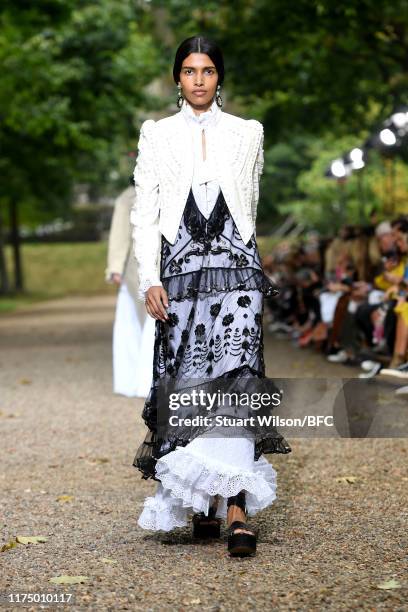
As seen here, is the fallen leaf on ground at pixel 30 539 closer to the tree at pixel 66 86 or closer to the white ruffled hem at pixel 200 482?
the white ruffled hem at pixel 200 482

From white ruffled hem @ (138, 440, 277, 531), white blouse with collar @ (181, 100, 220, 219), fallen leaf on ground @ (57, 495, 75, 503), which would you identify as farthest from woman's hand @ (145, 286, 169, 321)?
fallen leaf on ground @ (57, 495, 75, 503)

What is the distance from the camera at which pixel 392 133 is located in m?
16.6

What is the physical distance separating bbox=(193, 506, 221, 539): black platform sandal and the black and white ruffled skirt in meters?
0.04

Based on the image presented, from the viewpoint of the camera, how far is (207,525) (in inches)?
226

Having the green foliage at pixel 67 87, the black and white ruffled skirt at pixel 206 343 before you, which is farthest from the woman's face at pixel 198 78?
the green foliage at pixel 67 87

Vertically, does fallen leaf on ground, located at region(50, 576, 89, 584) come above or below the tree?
below

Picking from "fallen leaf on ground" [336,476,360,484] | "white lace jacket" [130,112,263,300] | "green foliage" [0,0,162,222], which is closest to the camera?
"white lace jacket" [130,112,263,300]

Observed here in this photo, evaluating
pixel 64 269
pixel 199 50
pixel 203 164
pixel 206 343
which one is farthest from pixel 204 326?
pixel 64 269

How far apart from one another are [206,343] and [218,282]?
261 mm

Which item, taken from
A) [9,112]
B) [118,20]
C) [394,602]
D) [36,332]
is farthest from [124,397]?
[118,20]

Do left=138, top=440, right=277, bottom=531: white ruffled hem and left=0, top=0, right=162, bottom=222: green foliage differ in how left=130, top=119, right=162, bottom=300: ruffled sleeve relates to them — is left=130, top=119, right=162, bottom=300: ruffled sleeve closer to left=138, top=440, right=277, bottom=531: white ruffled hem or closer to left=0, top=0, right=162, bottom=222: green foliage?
left=138, top=440, right=277, bottom=531: white ruffled hem

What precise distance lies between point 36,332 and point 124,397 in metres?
11.6

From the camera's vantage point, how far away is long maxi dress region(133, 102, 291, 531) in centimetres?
553

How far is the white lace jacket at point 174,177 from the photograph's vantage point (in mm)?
5633
